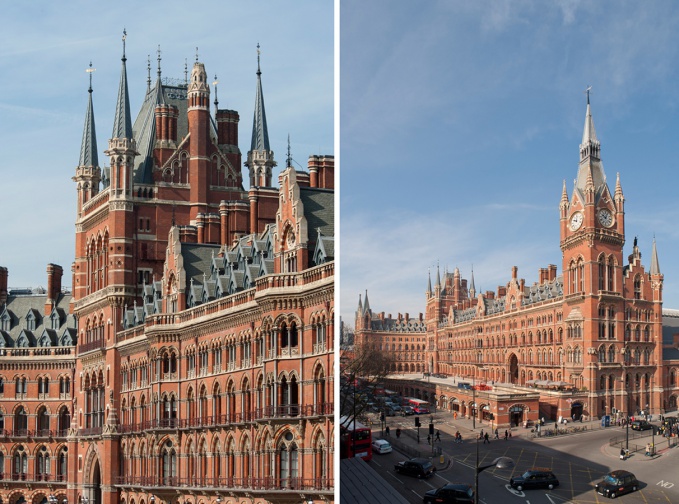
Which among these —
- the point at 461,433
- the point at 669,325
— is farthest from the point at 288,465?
the point at 669,325

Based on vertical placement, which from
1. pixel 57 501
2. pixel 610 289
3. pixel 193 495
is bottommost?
pixel 57 501

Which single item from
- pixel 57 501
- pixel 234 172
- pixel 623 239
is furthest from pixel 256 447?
pixel 57 501

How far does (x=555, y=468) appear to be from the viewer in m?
15.6

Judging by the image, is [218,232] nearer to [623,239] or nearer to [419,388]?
[419,388]

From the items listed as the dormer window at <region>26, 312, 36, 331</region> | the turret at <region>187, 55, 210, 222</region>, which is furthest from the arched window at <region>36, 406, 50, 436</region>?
the turret at <region>187, 55, 210, 222</region>

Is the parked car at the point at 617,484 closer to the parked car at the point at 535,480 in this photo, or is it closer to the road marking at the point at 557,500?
the road marking at the point at 557,500

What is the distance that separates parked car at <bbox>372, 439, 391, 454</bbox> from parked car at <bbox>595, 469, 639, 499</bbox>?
161 inches

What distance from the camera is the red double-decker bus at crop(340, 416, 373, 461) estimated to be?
1742cm

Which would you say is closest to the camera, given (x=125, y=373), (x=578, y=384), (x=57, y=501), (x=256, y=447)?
(x=578, y=384)

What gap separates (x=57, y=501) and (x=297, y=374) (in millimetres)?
29513

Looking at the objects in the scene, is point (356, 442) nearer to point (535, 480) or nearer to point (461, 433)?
point (461, 433)

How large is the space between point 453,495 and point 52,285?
136 ft

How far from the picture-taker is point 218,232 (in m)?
34.2

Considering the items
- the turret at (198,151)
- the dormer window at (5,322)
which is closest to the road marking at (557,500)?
the turret at (198,151)
